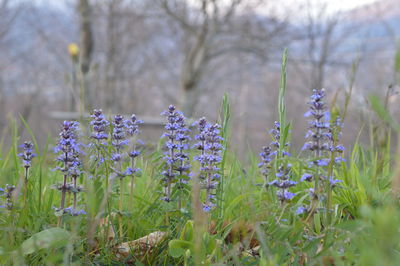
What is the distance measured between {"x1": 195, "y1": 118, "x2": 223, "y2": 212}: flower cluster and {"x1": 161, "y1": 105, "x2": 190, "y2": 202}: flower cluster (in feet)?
0.23

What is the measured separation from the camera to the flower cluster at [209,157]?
5.19ft

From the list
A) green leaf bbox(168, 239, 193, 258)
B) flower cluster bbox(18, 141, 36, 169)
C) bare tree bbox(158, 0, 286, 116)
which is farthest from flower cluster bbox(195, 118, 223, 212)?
bare tree bbox(158, 0, 286, 116)

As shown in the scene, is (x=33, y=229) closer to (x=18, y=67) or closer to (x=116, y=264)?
(x=116, y=264)

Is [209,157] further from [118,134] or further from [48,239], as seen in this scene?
[48,239]

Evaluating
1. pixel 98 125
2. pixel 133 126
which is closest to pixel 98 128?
pixel 98 125

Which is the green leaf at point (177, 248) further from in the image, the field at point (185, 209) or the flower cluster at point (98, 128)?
the flower cluster at point (98, 128)

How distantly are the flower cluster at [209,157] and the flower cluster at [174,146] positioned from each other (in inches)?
2.7

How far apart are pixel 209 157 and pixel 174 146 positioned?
0.17m

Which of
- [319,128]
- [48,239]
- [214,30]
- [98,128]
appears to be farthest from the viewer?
[214,30]

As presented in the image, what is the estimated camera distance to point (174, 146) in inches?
65.2

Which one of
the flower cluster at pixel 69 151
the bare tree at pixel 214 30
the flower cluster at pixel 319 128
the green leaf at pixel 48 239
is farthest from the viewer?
the bare tree at pixel 214 30

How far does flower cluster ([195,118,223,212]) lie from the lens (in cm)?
158

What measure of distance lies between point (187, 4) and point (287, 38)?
4.46m

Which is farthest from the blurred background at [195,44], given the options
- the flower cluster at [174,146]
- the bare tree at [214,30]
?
the flower cluster at [174,146]
